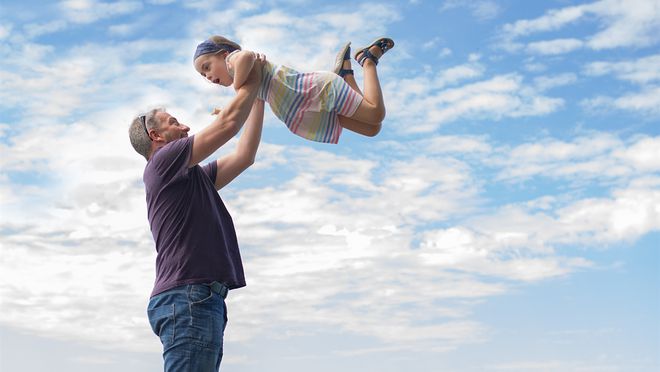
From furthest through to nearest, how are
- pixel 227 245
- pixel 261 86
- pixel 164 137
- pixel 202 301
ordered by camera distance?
pixel 261 86, pixel 164 137, pixel 227 245, pixel 202 301

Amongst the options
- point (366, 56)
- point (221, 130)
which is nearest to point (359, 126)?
point (366, 56)

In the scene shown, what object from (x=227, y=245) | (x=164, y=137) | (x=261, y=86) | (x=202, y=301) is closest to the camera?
(x=202, y=301)

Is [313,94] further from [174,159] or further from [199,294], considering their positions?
[199,294]

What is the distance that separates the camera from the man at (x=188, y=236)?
13.5 ft

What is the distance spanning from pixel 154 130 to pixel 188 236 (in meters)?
0.93

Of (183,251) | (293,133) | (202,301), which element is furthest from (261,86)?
(202,301)

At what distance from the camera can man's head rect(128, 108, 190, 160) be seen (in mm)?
4871

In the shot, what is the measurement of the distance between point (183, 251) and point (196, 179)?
59cm

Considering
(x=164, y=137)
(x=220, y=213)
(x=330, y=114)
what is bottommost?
(x=220, y=213)

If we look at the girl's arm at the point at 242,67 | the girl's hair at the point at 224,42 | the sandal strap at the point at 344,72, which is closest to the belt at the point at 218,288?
the girl's arm at the point at 242,67

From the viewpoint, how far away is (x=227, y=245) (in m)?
4.52

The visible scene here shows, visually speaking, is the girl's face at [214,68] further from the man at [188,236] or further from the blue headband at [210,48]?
the man at [188,236]

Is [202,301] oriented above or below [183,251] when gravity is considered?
below

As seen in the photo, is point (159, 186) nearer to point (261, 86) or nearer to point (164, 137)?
point (164, 137)
